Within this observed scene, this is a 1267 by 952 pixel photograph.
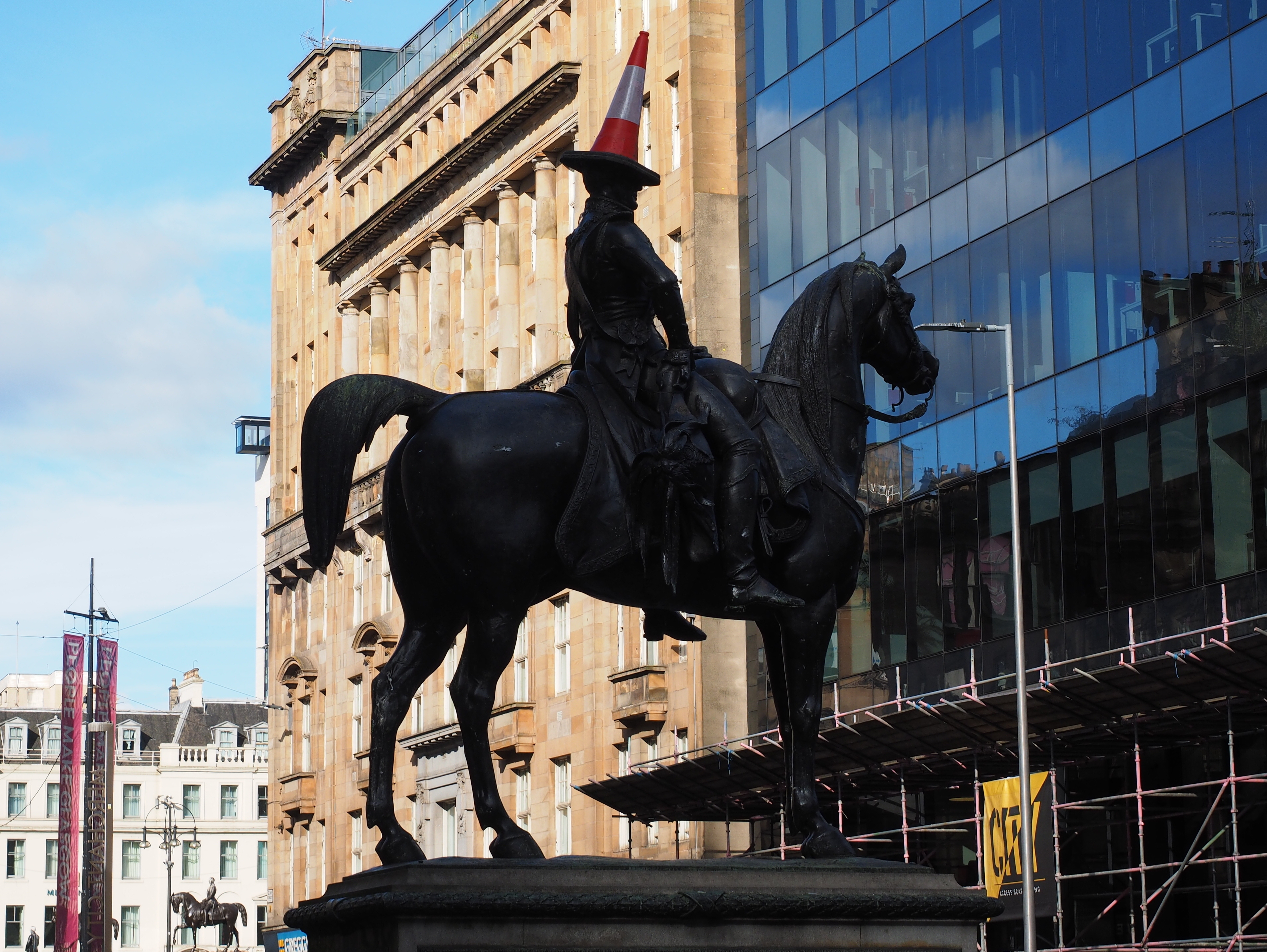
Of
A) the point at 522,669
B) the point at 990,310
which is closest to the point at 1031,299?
the point at 990,310

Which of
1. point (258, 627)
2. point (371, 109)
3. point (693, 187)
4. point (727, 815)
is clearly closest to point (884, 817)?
point (727, 815)

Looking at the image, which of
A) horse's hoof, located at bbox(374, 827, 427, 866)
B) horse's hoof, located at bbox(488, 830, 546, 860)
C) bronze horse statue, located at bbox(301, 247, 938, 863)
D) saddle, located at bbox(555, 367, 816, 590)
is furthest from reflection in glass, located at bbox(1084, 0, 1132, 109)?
horse's hoof, located at bbox(374, 827, 427, 866)

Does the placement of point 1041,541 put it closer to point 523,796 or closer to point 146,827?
point 523,796

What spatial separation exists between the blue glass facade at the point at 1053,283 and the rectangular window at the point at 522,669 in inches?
551

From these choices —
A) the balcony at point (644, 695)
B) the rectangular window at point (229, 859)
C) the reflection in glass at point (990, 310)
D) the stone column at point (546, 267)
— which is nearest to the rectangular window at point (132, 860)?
the rectangular window at point (229, 859)

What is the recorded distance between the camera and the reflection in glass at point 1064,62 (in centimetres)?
4181

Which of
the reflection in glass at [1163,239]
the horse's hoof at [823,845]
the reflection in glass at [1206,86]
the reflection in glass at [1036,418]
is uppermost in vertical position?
the reflection in glass at [1206,86]

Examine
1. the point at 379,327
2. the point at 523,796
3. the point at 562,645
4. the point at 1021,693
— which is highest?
the point at 379,327

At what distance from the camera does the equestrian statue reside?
12.6m

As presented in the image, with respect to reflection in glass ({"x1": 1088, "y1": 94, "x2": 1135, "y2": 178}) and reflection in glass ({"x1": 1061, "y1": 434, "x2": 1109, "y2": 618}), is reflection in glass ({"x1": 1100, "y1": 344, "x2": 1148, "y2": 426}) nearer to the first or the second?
reflection in glass ({"x1": 1061, "y1": 434, "x2": 1109, "y2": 618})

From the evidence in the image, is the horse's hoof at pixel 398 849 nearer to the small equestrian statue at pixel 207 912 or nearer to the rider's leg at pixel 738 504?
the rider's leg at pixel 738 504

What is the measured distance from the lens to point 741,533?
12.8 metres

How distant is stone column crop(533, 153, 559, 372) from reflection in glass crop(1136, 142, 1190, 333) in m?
24.6

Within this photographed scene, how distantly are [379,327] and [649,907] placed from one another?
64.6m
